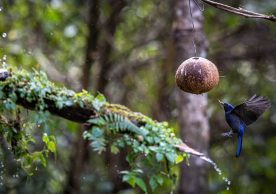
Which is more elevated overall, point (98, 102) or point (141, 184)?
point (98, 102)

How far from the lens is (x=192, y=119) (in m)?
4.32

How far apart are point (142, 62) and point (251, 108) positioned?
12.8 ft

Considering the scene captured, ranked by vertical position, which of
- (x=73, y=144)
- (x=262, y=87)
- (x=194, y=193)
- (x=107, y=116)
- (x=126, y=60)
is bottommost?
(x=194, y=193)

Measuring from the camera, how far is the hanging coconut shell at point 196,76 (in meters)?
2.25

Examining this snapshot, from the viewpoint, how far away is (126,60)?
6371 millimetres

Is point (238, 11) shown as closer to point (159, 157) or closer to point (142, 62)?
point (159, 157)

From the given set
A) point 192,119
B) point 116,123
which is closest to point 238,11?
point 116,123

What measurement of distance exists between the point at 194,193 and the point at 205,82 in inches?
85.4

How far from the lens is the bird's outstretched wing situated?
2.46 meters

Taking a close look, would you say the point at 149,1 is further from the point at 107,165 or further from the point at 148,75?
the point at 107,165

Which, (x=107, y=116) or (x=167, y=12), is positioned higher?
(x=167, y=12)

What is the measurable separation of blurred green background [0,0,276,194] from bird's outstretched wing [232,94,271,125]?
318cm

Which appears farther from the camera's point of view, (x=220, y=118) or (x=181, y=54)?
(x=220, y=118)

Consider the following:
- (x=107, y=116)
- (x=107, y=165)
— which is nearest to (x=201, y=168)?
(x=107, y=116)
